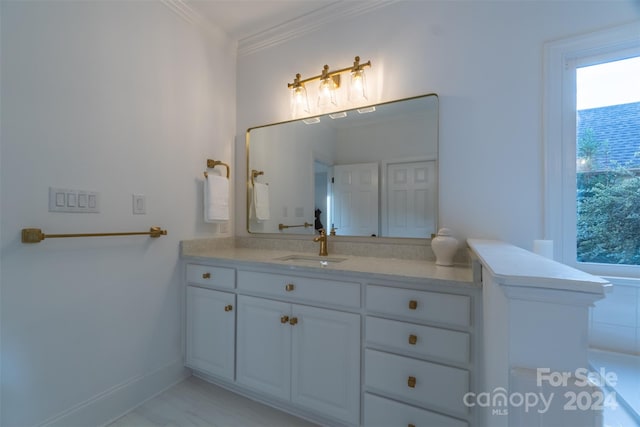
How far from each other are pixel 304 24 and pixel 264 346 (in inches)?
87.5

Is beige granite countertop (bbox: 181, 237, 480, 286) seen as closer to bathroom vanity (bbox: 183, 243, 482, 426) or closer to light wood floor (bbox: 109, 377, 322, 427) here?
bathroom vanity (bbox: 183, 243, 482, 426)

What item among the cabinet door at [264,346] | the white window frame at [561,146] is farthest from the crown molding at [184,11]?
the white window frame at [561,146]

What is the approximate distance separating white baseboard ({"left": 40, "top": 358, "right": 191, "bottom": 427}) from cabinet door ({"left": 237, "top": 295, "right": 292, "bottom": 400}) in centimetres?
53

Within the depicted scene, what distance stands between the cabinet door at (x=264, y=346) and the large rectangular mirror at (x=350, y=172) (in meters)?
0.69

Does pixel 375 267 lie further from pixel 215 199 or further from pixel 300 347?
pixel 215 199

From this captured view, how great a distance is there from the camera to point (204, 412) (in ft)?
5.20

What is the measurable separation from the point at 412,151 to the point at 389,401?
1357mm

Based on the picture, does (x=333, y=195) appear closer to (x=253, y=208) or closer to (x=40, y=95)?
(x=253, y=208)

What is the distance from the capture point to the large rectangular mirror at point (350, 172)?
1.72m

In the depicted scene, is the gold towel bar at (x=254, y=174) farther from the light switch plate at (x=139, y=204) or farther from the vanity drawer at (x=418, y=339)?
the vanity drawer at (x=418, y=339)

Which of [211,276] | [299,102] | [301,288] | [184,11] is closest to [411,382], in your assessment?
[301,288]

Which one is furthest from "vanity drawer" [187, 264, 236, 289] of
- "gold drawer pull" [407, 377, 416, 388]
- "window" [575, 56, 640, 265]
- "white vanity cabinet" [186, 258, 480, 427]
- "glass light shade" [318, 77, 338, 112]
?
"window" [575, 56, 640, 265]

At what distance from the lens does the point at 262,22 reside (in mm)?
2105

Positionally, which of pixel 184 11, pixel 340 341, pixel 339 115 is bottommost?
pixel 340 341
